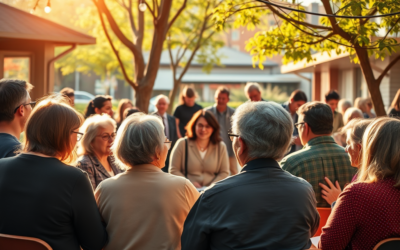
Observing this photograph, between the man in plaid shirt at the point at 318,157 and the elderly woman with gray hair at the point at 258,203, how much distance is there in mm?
1377

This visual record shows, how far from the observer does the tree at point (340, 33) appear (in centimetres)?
503

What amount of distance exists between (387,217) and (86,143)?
2918mm

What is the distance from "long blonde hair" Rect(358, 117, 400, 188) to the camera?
2.74 metres

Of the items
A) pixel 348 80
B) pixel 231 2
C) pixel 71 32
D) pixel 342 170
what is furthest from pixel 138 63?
pixel 348 80

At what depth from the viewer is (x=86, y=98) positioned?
44250 mm

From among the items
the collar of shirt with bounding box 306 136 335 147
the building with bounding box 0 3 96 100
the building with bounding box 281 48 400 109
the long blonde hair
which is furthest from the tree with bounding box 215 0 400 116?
the building with bounding box 281 48 400 109

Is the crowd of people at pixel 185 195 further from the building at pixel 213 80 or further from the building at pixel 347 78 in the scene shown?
the building at pixel 213 80

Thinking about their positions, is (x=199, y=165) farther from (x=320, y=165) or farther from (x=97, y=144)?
(x=320, y=165)

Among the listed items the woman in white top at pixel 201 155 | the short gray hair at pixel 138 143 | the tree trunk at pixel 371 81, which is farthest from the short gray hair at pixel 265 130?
the woman in white top at pixel 201 155

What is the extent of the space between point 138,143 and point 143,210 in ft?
1.39

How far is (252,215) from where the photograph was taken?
2559 millimetres

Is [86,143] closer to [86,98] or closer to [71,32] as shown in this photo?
[71,32]

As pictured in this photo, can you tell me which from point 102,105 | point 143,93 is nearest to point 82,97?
point 143,93

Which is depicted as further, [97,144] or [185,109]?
[185,109]
